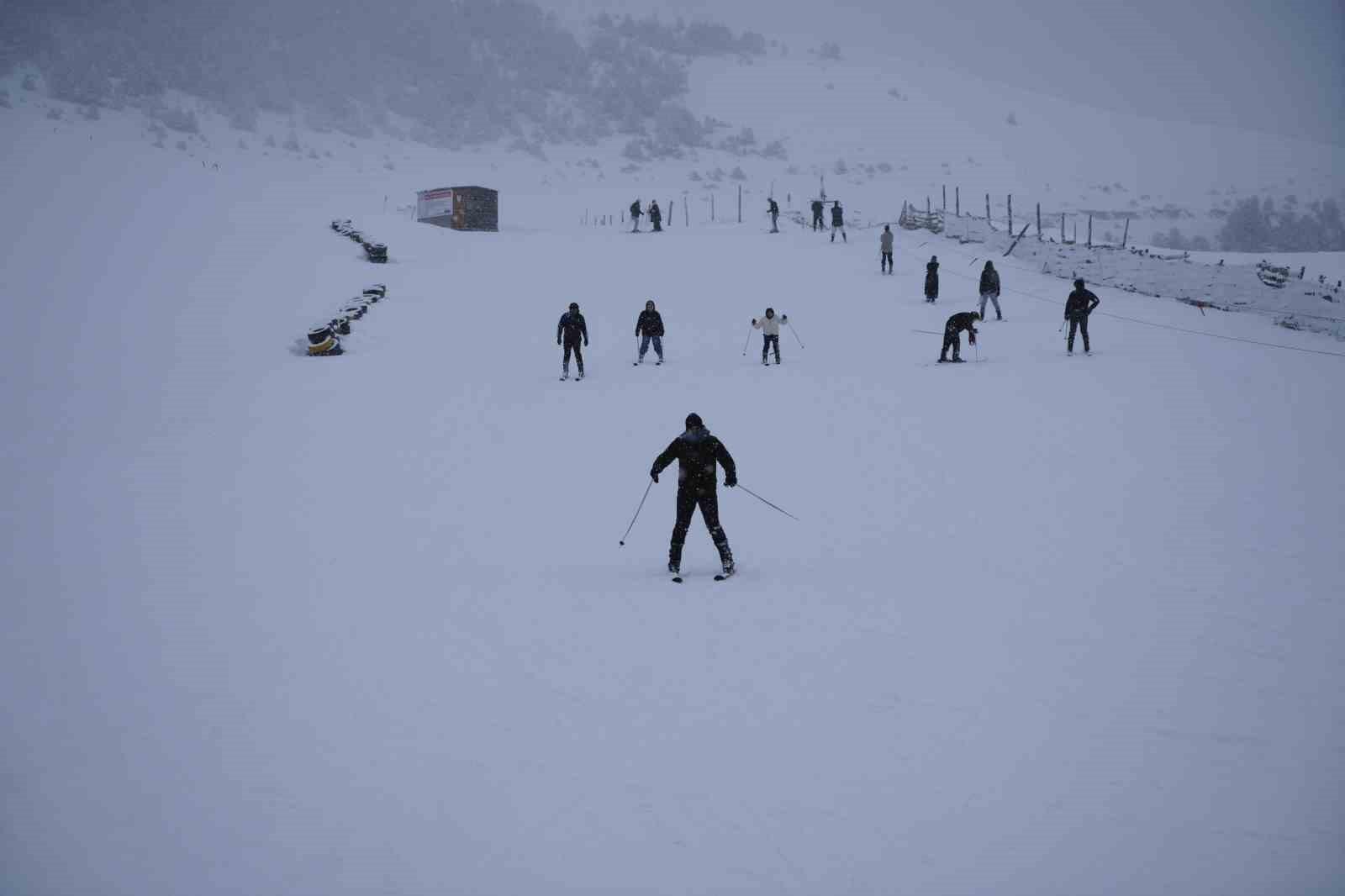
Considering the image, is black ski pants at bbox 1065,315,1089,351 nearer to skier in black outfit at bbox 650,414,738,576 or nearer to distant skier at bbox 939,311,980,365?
distant skier at bbox 939,311,980,365

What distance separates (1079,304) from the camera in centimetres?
1658

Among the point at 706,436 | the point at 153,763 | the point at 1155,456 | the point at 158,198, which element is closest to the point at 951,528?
the point at 706,436

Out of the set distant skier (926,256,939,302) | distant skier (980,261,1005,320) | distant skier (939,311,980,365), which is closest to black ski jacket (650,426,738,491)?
distant skier (939,311,980,365)

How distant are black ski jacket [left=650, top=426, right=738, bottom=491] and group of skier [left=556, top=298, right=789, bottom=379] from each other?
8.72 metres

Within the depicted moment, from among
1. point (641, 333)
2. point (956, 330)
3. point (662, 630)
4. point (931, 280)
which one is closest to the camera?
point (662, 630)

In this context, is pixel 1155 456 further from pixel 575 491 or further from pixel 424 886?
pixel 424 886

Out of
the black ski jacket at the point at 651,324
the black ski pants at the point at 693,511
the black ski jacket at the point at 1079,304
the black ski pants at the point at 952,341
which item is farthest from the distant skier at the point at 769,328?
the black ski pants at the point at 693,511

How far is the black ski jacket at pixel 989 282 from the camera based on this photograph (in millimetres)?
20562

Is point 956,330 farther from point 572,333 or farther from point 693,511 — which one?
point 693,511

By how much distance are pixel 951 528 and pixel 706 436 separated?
3.11 m

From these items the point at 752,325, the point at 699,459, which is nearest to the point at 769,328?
the point at 752,325

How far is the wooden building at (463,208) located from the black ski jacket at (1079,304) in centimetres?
3102

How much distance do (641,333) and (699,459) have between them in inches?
397

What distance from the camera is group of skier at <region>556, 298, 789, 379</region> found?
1628 cm
